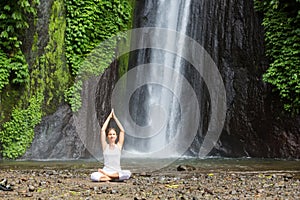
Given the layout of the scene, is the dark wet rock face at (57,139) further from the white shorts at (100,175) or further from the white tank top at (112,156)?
the white tank top at (112,156)

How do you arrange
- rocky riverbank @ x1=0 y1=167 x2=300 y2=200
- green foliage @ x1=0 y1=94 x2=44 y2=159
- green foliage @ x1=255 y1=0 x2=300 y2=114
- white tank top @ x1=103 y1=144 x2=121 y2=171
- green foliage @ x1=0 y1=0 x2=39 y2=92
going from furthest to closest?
green foliage @ x1=255 y1=0 x2=300 y2=114 < green foliage @ x1=0 y1=0 x2=39 y2=92 < green foliage @ x1=0 y1=94 x2=44 y2=159 < white tank top @ x1=103 y1=144 x2=121 y2=171 < rocky riverbank @ x1=0 y1=167 x2=300 y2=200

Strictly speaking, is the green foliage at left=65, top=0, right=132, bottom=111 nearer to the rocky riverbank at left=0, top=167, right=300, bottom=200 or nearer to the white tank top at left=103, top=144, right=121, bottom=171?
the rocky riverbank at left=0, top=167, right=300, bottom=200

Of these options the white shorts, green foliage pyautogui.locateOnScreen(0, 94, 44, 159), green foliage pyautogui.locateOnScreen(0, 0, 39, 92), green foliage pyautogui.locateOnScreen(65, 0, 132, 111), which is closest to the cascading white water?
green foliage pyautogui.locateOnScreen(65, 0, 132, 111)

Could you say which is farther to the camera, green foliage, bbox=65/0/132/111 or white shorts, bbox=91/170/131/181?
green foliage, bbox=65/0/132/111

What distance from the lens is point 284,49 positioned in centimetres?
1282

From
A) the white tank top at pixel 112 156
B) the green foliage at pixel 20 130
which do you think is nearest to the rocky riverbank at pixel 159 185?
the white tank top at pixel 112 156

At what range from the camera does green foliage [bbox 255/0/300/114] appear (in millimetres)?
12594

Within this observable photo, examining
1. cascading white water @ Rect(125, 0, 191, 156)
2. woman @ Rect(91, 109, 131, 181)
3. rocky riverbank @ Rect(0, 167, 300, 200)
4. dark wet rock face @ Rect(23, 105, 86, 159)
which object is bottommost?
rocky riverbank @ Rect(0, 167, 300, 200)

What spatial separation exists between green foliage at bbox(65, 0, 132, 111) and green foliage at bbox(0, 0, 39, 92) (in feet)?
3.91

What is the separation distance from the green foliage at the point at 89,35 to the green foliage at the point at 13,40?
119 centimetres

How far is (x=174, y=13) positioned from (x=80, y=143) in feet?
19.9

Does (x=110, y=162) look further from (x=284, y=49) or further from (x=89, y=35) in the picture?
(x=284, y=49)

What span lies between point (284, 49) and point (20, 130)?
7.05m

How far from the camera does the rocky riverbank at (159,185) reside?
618 cm
